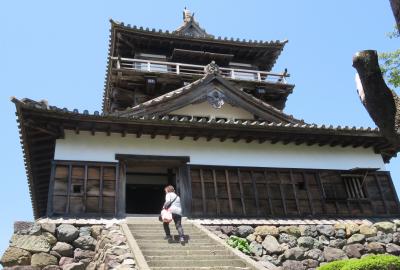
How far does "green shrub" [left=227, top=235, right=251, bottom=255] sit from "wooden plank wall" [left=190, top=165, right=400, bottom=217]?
1.49 meters

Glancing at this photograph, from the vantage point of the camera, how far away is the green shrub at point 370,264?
780 cm

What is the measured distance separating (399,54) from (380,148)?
3861 millimetres

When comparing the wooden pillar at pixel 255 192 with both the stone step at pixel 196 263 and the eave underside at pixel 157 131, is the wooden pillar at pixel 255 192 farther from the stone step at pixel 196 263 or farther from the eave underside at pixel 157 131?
the stone step at pixel 196 263

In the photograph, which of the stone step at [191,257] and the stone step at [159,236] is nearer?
the stone step at [191,257]

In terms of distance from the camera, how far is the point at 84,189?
39.2ft

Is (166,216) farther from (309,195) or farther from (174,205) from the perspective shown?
(309,195)

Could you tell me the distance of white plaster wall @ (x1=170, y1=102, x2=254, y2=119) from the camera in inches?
663

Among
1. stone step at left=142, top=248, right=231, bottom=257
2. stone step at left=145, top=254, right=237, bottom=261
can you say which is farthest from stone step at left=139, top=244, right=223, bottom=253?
stone step at left=145, top=254, right=237, bottom=261

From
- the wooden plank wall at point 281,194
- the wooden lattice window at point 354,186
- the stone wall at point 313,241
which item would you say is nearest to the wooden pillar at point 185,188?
the wooden plank wall at point 281,194

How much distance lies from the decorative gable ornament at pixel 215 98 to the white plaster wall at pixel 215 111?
2.99ft

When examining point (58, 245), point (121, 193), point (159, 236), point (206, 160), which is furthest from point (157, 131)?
point (58, 245)

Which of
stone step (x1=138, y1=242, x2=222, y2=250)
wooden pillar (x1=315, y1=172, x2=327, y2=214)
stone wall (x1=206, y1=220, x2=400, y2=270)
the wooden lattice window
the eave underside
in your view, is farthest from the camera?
the wooden lattice window

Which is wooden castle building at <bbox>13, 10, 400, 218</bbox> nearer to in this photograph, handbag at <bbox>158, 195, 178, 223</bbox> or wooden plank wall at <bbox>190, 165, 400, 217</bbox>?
wooden plank wall at <bbox>190, 165, 400, 217</bbox>

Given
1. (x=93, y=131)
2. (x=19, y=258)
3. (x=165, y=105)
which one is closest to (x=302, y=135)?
(x=165, y=105)
